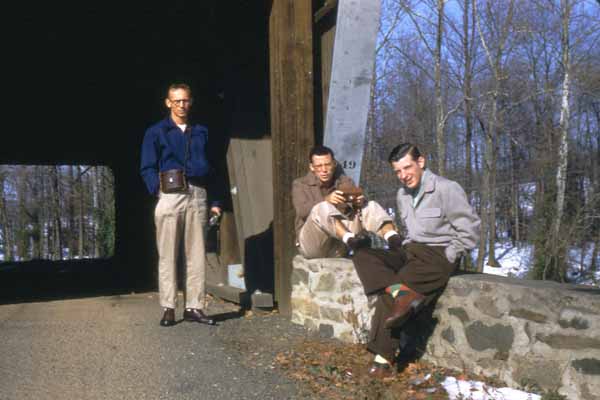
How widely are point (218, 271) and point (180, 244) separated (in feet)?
7.57

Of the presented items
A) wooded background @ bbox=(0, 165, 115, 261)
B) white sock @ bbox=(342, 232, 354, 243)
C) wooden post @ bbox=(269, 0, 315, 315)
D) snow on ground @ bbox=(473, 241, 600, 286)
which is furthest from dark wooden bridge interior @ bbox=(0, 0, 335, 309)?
wooded background @ bbox=(0, 165, 115, 261)

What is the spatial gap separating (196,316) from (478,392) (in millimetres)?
2551

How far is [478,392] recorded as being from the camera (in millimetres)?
3514

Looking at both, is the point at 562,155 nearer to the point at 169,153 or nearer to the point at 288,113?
the point at 288,113

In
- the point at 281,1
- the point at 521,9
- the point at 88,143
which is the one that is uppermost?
the point at 521,9

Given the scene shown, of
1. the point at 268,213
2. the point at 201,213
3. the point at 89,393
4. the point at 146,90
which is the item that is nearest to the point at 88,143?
the point at 146,90

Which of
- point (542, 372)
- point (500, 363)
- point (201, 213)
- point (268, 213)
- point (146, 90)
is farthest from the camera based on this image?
point (146, 90)

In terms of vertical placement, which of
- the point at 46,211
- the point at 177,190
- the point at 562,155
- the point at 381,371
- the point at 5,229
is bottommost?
the point at 5,229

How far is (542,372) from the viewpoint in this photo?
3.45m

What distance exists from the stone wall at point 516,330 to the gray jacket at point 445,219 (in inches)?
9.9

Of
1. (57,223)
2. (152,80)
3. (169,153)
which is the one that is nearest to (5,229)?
(57,223)

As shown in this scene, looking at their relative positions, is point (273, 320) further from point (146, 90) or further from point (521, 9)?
point (521, 9)

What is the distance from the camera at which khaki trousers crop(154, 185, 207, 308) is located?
16.6 ft

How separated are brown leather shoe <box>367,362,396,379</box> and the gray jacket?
0.75 meters
